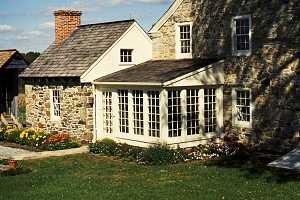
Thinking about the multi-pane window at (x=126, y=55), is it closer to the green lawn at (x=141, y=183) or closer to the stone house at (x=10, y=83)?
the green lawn at (x=141, y=183)

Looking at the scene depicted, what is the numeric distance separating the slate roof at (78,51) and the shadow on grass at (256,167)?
26.5 ft

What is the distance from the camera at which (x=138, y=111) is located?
19.6 metres

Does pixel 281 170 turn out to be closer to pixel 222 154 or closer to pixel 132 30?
pixel 222 154

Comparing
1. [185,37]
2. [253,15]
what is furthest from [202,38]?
[253,15]

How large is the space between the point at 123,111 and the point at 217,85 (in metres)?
4.25

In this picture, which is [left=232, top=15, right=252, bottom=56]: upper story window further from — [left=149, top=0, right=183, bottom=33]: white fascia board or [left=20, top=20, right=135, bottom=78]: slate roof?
[left=20, top=20, right=135, bottom=78]: slate roof

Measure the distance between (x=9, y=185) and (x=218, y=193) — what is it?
6.19 meters

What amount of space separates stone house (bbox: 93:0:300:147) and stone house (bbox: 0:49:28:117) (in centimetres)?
821

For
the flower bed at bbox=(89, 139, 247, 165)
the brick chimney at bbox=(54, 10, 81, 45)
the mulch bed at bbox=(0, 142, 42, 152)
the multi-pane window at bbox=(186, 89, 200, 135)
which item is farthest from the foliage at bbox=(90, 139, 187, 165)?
the brick chimney at bbox=(54, 10, 81, 45)

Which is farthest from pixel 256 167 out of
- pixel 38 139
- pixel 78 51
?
pixel 78 51

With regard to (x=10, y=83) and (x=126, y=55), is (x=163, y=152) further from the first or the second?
(x=10, y=83)

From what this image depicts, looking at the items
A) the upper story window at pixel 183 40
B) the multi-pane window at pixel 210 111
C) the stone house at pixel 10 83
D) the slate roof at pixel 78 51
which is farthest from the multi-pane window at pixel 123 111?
the stone house at pixel 10 83

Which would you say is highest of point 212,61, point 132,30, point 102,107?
point 132,30

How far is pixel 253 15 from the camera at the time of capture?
19.1 meters
